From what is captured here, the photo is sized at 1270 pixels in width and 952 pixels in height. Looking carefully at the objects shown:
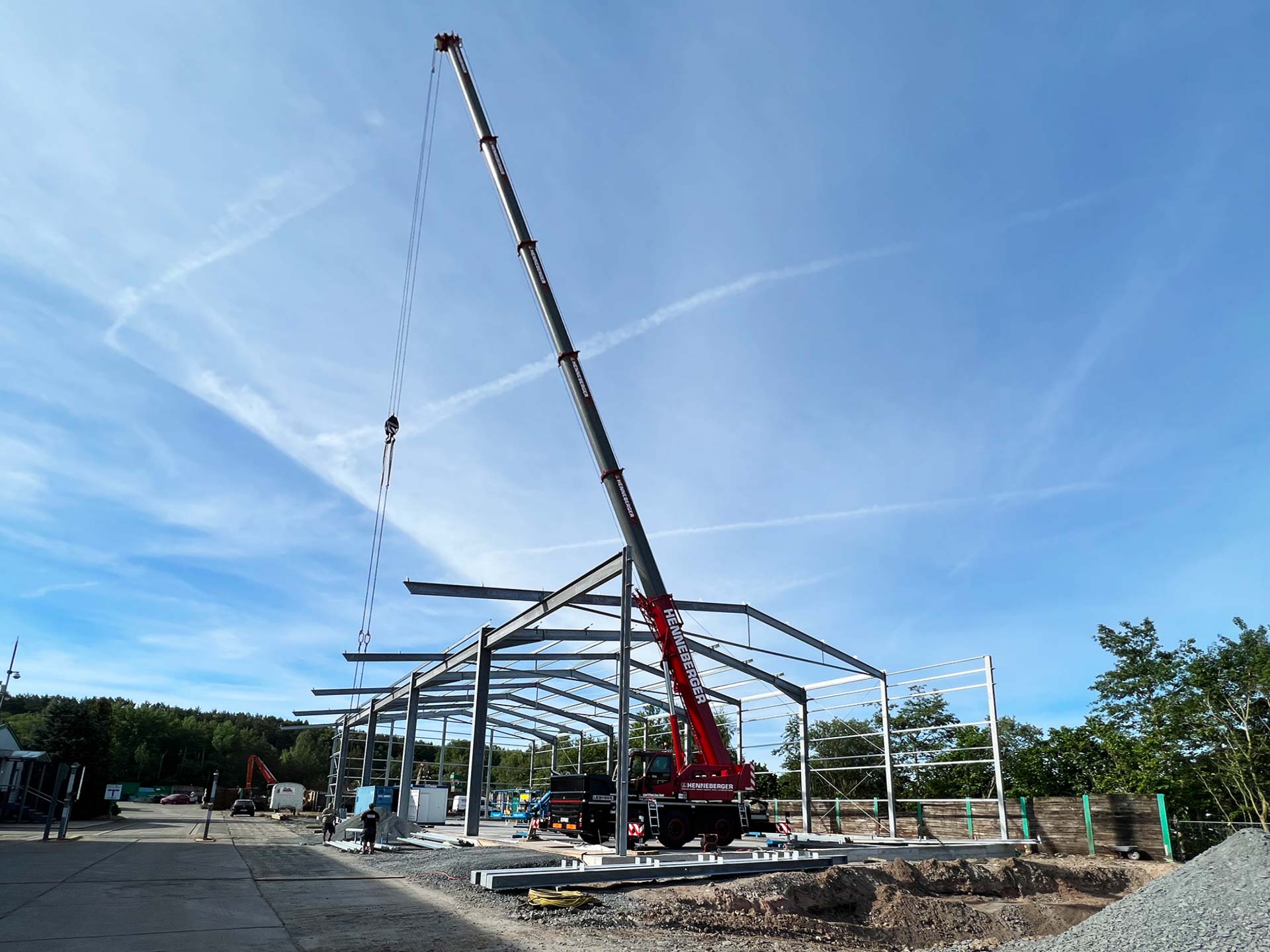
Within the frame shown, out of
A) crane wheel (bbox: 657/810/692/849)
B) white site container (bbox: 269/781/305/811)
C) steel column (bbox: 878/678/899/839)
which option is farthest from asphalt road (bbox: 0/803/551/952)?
white site container (bbox: 269/781/305/811)

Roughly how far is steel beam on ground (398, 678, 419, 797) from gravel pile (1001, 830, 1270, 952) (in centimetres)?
2298

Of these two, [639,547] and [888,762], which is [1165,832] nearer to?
[888,762]

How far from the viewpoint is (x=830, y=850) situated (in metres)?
18.0

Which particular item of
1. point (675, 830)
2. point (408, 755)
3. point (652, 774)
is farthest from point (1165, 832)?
point (408, 755)

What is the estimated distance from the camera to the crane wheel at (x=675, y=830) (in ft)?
62.2

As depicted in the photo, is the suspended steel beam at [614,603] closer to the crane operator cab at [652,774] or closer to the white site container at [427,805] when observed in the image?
the crane operator cab at [652,774]

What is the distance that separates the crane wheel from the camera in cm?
1897

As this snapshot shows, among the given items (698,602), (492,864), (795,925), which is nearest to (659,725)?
(698,602)

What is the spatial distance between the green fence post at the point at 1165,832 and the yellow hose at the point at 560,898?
1624 centimetres

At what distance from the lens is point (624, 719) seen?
17.8 metres

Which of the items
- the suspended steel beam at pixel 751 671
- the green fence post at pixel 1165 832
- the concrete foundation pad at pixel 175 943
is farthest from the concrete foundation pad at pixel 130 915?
the green fence post at pixel 1165 832

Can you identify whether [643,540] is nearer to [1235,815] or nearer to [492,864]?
[492,864]

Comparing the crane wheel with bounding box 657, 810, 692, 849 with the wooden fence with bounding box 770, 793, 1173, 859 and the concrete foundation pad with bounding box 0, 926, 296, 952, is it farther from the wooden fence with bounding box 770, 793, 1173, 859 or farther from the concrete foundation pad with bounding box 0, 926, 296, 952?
the concrete foundation pad with bounding box 0, 926, 296, 952

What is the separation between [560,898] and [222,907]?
207 inches
